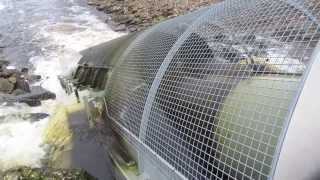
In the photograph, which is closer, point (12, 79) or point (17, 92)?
point (17, 92)

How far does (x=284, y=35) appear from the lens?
3656mm

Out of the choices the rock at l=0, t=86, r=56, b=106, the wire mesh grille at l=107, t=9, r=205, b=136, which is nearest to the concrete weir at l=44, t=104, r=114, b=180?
the wire mesh grille at l=107, t=9, r=205, b=136

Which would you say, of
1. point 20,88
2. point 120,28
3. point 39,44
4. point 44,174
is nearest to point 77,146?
point 44,174

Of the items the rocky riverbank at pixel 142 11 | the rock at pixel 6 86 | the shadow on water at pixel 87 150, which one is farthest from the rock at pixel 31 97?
the rocky riverbank at pixel 142 11

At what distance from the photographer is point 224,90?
379 cm

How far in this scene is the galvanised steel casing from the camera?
308 centimetres

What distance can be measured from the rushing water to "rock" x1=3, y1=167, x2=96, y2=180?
0.51 meters

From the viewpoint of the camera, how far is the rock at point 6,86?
11.0m

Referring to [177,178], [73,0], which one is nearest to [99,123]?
[177,178]

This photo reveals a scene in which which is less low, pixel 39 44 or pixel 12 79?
pixel 39 44

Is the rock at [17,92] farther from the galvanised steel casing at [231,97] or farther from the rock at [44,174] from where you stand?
the galvanised steel casing at [231,97]

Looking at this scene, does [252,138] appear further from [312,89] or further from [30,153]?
[30,153]

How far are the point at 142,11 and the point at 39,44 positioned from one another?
4.55m

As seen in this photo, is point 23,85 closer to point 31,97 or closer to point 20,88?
point 20,88
